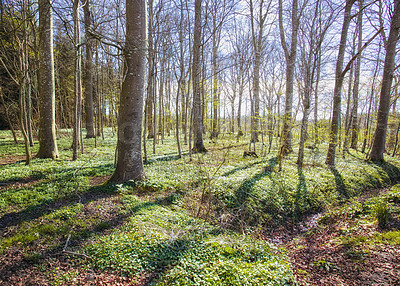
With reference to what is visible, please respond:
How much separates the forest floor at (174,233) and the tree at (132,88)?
0.86 metres

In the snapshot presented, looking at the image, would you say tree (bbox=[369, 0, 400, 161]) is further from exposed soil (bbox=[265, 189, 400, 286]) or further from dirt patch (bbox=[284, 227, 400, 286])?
dirt patch (bbox=[284, 227, 400, 286])

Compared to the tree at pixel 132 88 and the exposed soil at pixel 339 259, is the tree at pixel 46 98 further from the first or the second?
the exposed soil at pixel 339 259

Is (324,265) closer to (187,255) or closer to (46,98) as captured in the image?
(187,255)

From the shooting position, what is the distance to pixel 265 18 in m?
14.5

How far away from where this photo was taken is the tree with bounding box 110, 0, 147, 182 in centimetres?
539

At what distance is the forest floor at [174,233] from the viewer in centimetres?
281

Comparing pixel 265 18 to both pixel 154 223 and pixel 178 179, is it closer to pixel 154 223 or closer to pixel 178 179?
pixel 178 179

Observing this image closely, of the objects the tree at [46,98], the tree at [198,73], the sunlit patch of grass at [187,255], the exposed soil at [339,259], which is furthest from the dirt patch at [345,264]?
the tree at [46,98]

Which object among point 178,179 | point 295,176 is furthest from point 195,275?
point 295,176

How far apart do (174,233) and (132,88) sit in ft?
13.0

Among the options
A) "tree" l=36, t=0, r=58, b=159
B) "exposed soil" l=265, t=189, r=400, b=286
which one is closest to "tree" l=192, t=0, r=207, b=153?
"tree" l=36, t=0, r=58, b=159

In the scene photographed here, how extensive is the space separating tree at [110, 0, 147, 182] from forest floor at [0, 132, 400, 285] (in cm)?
86

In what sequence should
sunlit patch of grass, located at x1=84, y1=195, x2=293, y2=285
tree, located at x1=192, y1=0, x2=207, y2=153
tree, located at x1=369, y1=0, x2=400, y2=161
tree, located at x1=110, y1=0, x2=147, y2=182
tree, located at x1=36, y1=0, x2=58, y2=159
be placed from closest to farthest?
sunlit patch of grass, located at x1=84, y1=195, x2=293, y2=285, tree, located at x1=110, y1=0, x2=147, y2=182, tree, located at x1=36, y1=0, x2=58, y2=159, tree, located at x1=192, y1=0, x2=207, y2=153, tree, located at x1=369, y1=0, x2=400, y2=161

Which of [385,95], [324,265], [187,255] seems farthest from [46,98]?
[385,95]
